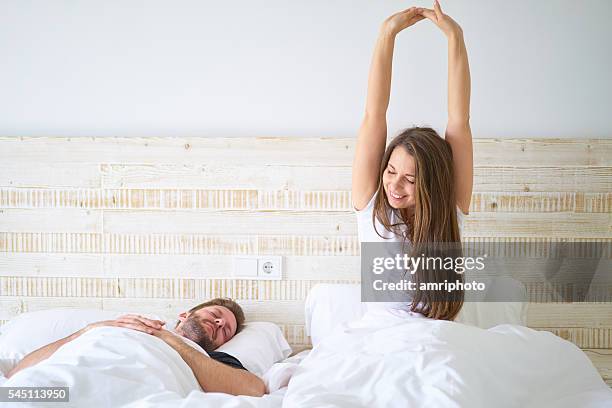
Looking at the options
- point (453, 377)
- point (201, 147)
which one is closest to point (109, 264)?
point (201, 147)

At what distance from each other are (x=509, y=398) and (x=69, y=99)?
192 centimetres

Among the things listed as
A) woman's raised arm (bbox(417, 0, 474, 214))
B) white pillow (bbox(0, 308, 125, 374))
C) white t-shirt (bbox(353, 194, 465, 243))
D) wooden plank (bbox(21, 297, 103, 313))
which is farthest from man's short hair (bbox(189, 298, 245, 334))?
woman's raised arm (bbox(417, 0, 474, 214))

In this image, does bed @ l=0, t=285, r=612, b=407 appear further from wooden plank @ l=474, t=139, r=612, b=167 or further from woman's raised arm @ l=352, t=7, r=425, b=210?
wooden plank @ l=474, t=139, r=612, b=167

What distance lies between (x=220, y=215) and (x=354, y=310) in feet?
2.07

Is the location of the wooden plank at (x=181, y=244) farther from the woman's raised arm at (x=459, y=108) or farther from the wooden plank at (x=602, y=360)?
the wooden plank at (x=602, y=360)

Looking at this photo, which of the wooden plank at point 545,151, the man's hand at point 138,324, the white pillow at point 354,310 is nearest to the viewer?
the man's hand at point 138,324

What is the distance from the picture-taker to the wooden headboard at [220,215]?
2.14 m

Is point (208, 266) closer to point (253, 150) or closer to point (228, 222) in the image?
point (228, 222)

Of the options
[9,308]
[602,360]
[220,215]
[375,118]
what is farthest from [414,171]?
[9,308]

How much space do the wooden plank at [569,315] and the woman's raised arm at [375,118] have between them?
891 mm

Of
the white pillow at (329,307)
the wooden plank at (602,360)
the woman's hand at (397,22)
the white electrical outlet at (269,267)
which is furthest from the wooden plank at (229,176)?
the wooden plank at (602,360)

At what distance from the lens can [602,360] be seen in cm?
209

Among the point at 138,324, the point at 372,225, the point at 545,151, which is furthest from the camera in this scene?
the point at 545,151

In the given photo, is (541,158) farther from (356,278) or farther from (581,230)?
(356,278)
